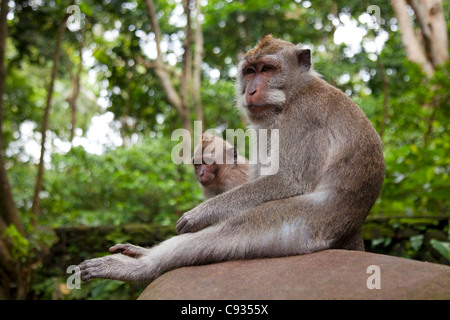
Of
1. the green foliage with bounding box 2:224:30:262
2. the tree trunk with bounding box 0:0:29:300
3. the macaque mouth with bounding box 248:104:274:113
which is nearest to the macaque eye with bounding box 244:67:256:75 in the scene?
the macaque mouth with bounding box 248:104:274:113

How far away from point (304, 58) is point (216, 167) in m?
1.65

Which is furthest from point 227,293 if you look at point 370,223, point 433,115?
point 433,115

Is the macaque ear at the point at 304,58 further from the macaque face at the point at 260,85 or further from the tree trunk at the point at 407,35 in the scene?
the tree trunk at the point at 407,35

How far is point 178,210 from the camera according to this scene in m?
7.93

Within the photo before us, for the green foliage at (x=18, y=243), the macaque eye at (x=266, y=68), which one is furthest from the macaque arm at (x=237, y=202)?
the green foliage at (x=18, y=243)

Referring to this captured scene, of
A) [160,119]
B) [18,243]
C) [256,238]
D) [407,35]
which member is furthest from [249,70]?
[160,119]

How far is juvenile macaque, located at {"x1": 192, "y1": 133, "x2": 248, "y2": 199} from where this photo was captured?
16.0 feet

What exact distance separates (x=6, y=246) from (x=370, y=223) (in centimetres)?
500

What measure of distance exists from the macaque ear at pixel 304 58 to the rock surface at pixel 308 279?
163 centimetres

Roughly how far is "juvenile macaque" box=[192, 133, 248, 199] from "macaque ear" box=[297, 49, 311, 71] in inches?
60.6

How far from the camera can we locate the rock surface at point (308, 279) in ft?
7.74

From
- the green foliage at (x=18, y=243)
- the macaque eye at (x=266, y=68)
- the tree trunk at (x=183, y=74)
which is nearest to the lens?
the macaque eye at (x=266, y=68)

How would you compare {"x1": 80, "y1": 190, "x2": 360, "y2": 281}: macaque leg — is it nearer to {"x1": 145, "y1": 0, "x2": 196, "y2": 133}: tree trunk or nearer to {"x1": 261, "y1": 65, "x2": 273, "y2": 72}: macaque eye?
{"x1": 261, "y1": 65, "x2": 273, "y2": 72}: macaque eye
